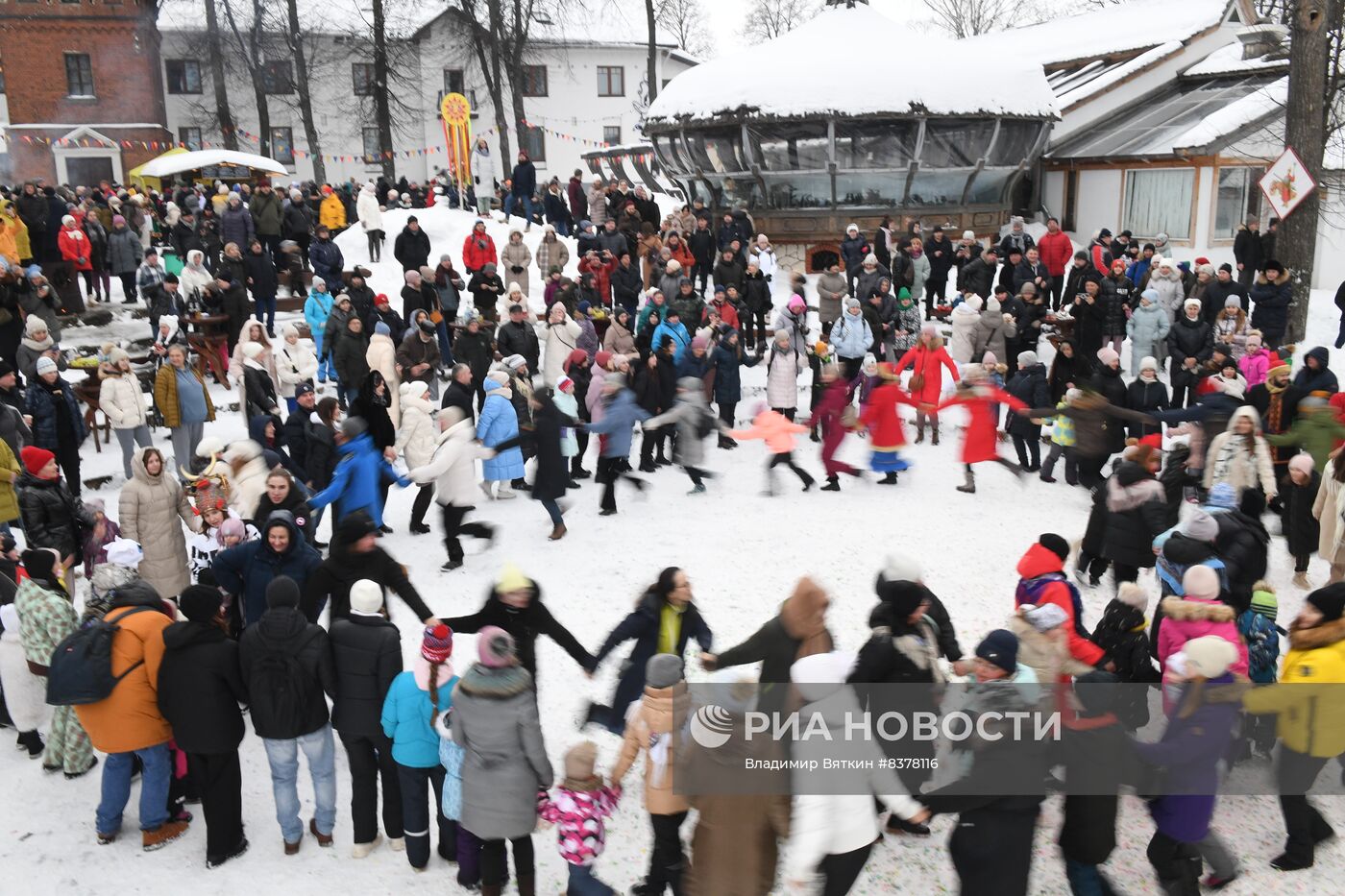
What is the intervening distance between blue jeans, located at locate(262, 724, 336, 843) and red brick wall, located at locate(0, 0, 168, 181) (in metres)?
43.1

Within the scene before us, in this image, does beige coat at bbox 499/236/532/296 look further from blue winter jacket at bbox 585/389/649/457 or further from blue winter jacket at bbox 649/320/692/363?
blue winter jacket at bbox 585/389/649/457

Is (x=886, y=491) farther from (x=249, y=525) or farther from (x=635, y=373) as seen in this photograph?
(x=249, y=525)

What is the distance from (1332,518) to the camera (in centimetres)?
815

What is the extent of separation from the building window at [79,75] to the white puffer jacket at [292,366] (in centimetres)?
3743

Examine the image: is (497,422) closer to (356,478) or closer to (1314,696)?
(356,478)

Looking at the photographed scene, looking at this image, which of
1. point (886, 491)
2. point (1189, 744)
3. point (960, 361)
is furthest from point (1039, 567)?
point (960, 361)

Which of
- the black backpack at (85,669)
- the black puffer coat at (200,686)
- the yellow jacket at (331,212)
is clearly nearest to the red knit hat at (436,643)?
the black puffer coat at (200,686)

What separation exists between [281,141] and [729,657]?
46653 millimetres

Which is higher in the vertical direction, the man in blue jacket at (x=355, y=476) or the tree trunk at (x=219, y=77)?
the tree trunk at (x=219, y=77)

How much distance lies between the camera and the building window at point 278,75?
4331 centimetres

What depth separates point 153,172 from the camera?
88.2ft

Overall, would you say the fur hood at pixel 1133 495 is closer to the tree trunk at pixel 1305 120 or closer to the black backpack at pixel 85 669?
the black backpack at pixel 85 669

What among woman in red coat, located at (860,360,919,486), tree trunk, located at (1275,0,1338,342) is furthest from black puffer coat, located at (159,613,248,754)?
tree trunk, located at (1275,0,1338,342)

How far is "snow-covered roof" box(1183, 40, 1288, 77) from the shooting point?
76.1 feet
